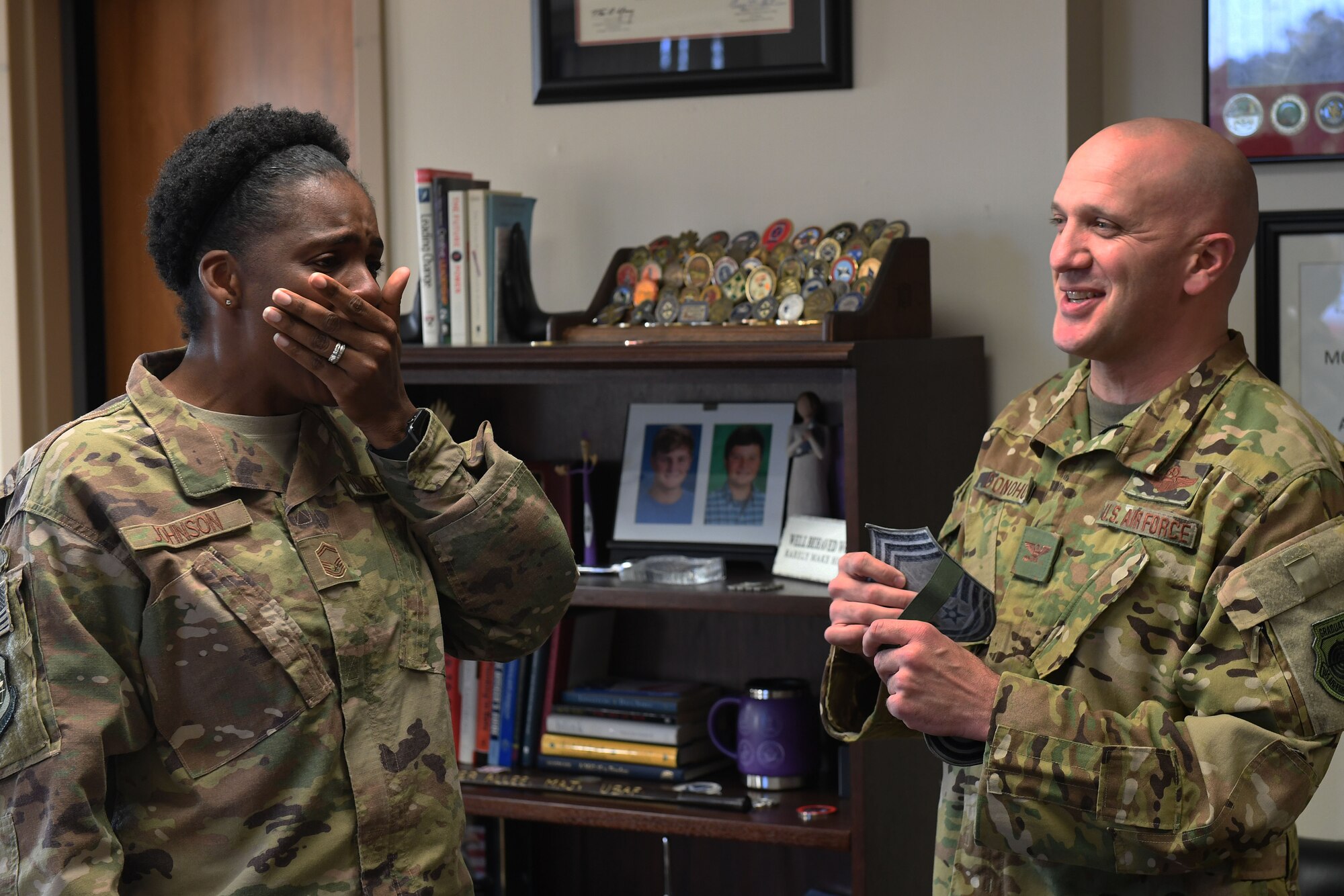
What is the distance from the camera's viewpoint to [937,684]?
150 cm

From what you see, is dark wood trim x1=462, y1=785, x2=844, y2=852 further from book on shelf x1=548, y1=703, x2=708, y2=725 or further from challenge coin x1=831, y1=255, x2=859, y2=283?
challenge coin x1=831, y1=255, x2=859, y2=283

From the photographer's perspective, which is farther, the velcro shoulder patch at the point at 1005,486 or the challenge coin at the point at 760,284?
the challenge coin at the point at 760,284

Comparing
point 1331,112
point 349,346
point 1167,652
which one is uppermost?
point 1331,112

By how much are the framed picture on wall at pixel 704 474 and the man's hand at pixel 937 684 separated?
1.04m

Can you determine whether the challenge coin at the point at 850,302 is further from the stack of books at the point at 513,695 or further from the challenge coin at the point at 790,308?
the stack of books at the point at 513,695

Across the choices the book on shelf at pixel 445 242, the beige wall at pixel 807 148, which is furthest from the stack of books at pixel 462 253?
the beige wall at pixel 807 148

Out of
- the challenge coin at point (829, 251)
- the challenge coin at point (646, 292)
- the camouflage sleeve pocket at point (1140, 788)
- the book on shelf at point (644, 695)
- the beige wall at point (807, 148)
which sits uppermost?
the beige wall at point (807, 148)

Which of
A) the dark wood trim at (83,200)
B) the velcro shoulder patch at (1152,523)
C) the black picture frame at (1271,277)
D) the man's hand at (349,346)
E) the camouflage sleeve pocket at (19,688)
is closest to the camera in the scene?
the camouflage sleeve pocket at (19,688)

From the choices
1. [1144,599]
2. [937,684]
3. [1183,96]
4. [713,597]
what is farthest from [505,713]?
[1183,96]

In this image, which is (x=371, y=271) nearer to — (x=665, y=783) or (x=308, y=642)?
(x=308, y=642)

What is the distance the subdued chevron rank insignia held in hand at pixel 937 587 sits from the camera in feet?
5.10

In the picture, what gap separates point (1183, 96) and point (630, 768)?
158 centimetres

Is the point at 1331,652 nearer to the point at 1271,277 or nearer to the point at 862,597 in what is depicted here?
the point at 862,597

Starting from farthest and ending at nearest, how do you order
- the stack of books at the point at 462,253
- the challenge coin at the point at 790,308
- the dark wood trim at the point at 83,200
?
the dark wood trim at the point at 83,200
the stack of books at the point at 462,253
the challenge coin at the point at 790,308
